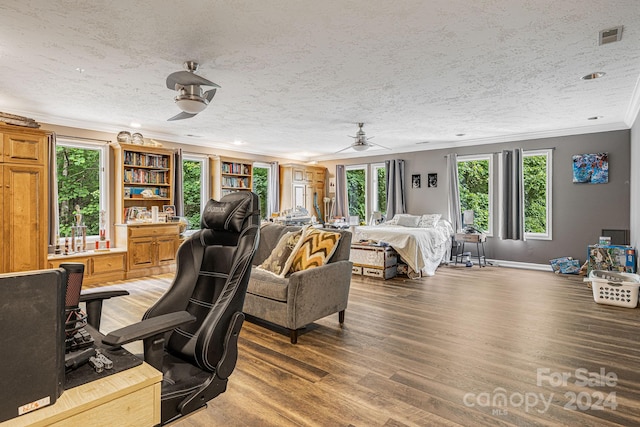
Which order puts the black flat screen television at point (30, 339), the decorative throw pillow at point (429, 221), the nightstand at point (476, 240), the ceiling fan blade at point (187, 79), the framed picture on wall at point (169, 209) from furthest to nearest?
the decorative throw pillow at point (429, 221)
the nightstand at point (476, 240)
the framed picture on wall at point (169, 209)
the ceiling fan blade at point (187, 79)
the black flat screen television at point (30, 339)

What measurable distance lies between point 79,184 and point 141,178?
93 centimetres

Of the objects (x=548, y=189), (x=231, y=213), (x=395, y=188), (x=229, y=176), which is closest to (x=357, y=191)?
(x=395, y=188)

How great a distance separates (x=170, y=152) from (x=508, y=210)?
21.9 ft

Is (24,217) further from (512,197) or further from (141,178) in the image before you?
(512,197)

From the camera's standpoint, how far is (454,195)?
24.9 feet

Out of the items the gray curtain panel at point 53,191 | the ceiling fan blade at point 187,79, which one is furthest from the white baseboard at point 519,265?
the gray curtain panel at point 53,191

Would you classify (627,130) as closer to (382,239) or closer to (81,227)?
(382,239)

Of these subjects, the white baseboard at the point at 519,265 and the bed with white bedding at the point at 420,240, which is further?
the white baseboard at the point at 519,265

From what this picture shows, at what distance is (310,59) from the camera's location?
325 cm

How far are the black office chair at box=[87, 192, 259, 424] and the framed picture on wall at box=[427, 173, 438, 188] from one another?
22.6 ft

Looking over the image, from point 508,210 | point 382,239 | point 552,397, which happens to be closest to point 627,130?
point 508,210

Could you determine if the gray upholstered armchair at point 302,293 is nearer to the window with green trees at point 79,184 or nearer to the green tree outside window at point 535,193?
the window with green trees at point 79,184

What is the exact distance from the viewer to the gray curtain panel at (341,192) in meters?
9.56

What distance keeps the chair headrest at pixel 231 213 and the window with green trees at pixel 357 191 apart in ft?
24.4
